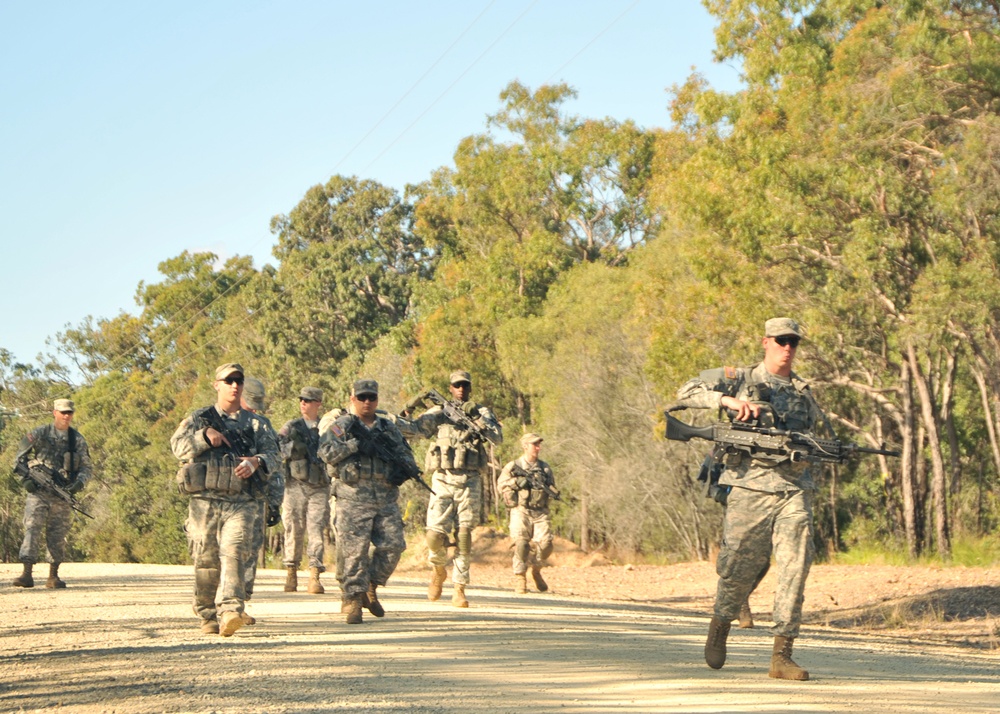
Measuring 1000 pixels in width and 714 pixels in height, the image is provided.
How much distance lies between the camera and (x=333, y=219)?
71312mm

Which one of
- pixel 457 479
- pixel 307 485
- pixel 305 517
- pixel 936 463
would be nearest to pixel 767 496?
pixel 457 479

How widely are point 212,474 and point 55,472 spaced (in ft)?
23.0

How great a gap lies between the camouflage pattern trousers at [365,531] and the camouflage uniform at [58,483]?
20.1 feet

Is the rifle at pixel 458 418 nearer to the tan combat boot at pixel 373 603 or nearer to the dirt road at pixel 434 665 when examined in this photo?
the dirt road at pixel 434 665

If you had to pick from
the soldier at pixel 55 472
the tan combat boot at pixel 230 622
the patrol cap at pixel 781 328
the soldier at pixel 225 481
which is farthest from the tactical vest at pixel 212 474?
the soldier at pixel 55 472

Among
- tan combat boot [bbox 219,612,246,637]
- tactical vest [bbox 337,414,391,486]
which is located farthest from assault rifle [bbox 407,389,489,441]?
tan combat boot [bbox 219,612,246,637]

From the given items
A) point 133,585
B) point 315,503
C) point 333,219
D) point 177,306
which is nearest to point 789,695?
point 315,503

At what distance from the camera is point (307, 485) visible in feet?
50.8

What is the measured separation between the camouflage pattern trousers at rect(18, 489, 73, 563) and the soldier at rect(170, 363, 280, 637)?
6.53 meters

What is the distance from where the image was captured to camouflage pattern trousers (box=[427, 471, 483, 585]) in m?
14.0

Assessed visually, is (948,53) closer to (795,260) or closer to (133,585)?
(795,260)

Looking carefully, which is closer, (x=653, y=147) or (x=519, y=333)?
(x=519, y=333)

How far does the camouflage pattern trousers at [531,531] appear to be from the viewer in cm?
1784

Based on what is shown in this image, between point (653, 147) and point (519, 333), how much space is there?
36.5ft
